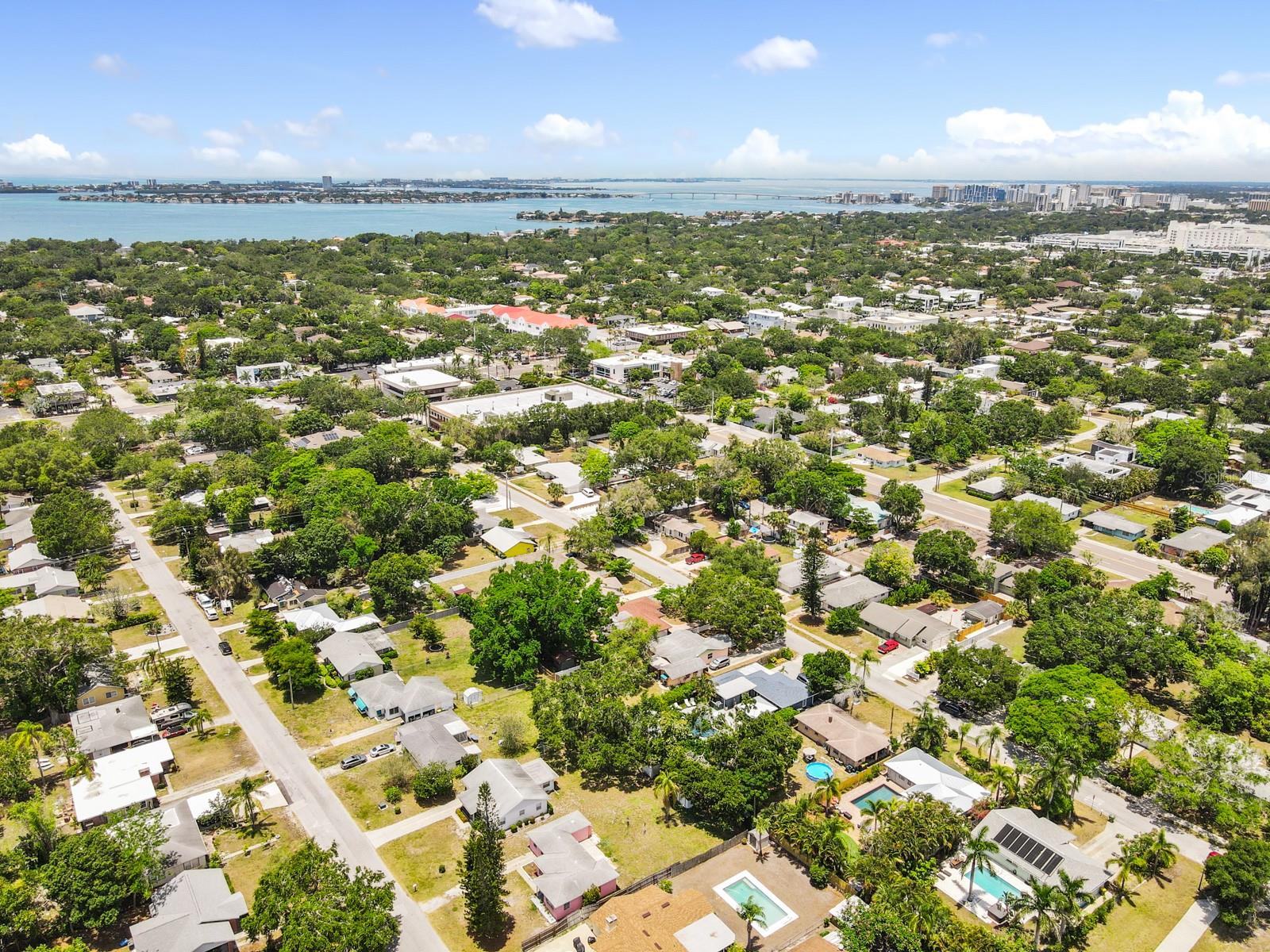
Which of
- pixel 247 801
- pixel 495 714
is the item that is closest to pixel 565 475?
pixel 495 714

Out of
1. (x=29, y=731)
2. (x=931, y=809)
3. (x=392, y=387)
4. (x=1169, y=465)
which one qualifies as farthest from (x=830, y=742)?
(x=392, y=387)

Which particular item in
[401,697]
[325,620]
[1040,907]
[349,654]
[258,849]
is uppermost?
[325,620]

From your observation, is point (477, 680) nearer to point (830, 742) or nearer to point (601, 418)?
point (830, 742)

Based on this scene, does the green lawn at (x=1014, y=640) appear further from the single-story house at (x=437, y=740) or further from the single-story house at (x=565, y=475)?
the single-story house at (x=565, y=475)

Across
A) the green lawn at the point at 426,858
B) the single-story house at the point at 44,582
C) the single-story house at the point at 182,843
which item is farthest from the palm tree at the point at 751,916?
the single-story house at the point at 44,582

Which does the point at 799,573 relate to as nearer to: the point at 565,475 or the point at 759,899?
the point at 565,475

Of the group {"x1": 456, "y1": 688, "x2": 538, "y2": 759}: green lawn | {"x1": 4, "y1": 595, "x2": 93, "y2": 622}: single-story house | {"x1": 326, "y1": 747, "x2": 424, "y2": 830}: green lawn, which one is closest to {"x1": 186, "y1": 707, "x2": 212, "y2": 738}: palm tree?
{"x1": 326, "y1": 747, "x2": 424, "y2": 830}: green lawn
